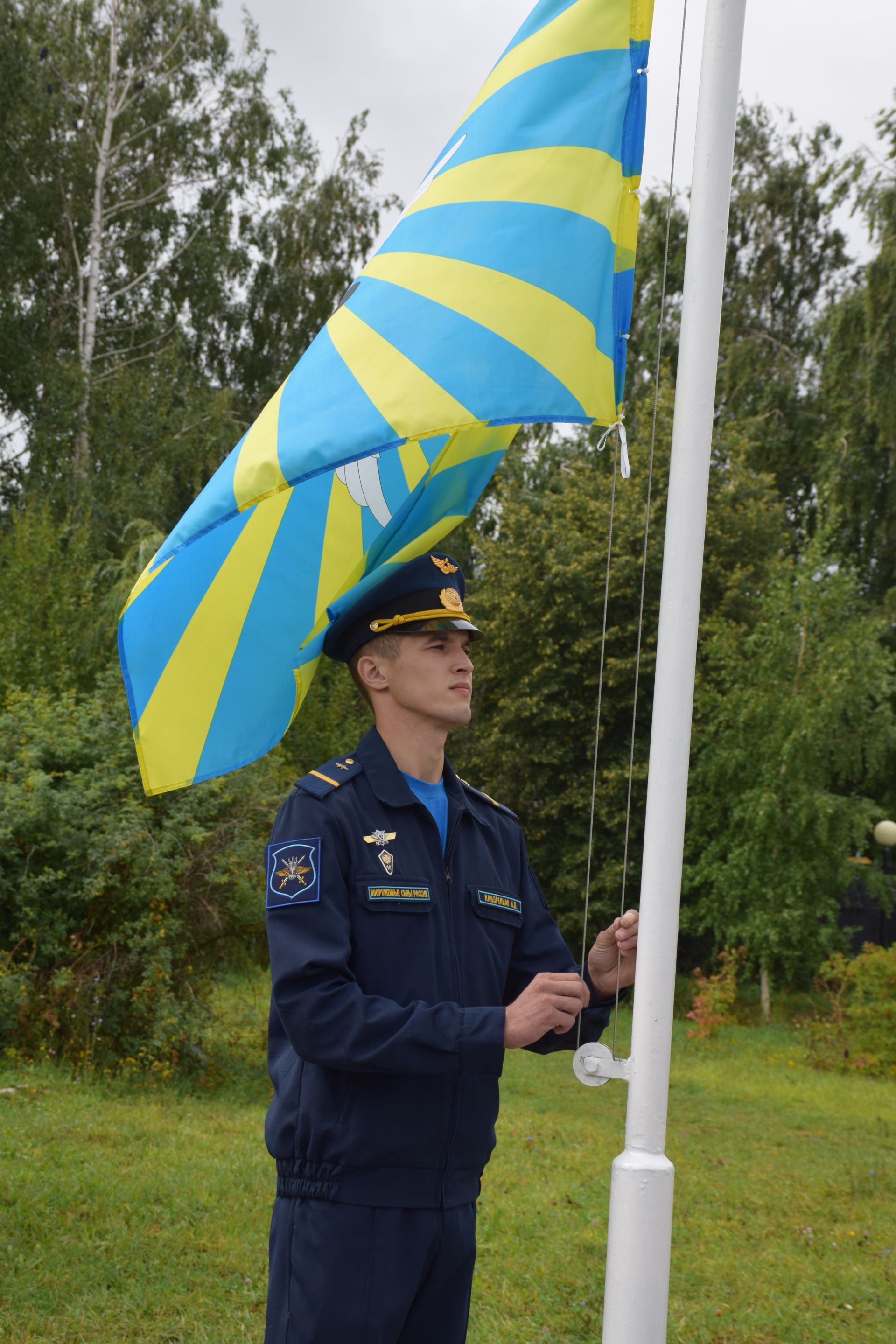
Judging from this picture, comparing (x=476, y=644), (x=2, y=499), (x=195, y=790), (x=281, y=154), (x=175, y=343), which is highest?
(x=281, y=154)

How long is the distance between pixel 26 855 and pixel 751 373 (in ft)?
55.4

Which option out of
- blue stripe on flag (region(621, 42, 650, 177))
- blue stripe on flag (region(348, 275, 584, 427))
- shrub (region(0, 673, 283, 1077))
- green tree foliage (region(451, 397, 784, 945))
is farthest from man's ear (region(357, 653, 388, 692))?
green tree foliage (region(451, 397, 784, 945))

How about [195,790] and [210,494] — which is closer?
[210,494]

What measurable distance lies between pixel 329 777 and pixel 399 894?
27cm

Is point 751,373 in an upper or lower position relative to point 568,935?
upper

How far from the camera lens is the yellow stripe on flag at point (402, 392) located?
1.89 m

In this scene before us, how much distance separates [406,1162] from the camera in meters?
2.00

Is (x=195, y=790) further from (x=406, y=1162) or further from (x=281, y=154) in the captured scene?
(x=281, y=154)

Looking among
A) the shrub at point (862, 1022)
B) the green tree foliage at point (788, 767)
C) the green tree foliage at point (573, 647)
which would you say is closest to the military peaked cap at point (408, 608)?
the shrub at point (862, 1022)

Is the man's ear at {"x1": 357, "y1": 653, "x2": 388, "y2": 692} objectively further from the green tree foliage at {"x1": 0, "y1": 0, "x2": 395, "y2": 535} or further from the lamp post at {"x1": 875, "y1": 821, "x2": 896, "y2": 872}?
the green tree foliage at {"x1": 0, "y1": 0, "x2": 395, "y2": 535}

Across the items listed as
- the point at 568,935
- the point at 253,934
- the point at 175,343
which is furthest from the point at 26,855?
the point at 175,343

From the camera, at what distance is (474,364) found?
195 centimetres

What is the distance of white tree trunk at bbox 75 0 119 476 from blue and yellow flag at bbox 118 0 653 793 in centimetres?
Result: 1796

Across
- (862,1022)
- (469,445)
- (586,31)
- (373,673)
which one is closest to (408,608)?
(373,673)
